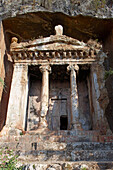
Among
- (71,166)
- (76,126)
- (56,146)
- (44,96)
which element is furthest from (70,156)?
(44,96)

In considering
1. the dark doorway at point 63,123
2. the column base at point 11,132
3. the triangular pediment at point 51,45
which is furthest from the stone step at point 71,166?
the triangular pediment at point 51,45

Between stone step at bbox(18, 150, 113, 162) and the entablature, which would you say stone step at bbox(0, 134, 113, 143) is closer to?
stone step at bbox(18, 150, 113, 162)

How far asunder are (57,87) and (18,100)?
3.40 m

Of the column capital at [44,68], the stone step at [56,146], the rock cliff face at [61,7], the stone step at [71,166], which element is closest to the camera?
the stone step at [71,166]

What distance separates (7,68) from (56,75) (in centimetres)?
344

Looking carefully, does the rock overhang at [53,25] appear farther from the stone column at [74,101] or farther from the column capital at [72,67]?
the stone column at [74,101]

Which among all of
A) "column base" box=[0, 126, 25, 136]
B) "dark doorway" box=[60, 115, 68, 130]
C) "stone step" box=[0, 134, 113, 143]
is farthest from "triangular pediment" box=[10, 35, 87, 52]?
"stone step" box=[0, 134, 113, 143]

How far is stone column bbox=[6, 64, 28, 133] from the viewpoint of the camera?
27.8 ft

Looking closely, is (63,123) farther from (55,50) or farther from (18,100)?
(55,50)

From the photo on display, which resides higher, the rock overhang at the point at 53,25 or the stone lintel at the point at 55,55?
the rock overhang at the point at 53,25

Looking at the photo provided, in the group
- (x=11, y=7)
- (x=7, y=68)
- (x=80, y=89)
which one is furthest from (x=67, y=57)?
(x=11, y=7)

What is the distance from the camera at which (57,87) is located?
11.7 metres

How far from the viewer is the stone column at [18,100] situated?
848 centimetres

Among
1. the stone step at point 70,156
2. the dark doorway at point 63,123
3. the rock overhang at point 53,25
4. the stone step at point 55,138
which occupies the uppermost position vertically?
the rock overhang at point 53,25
